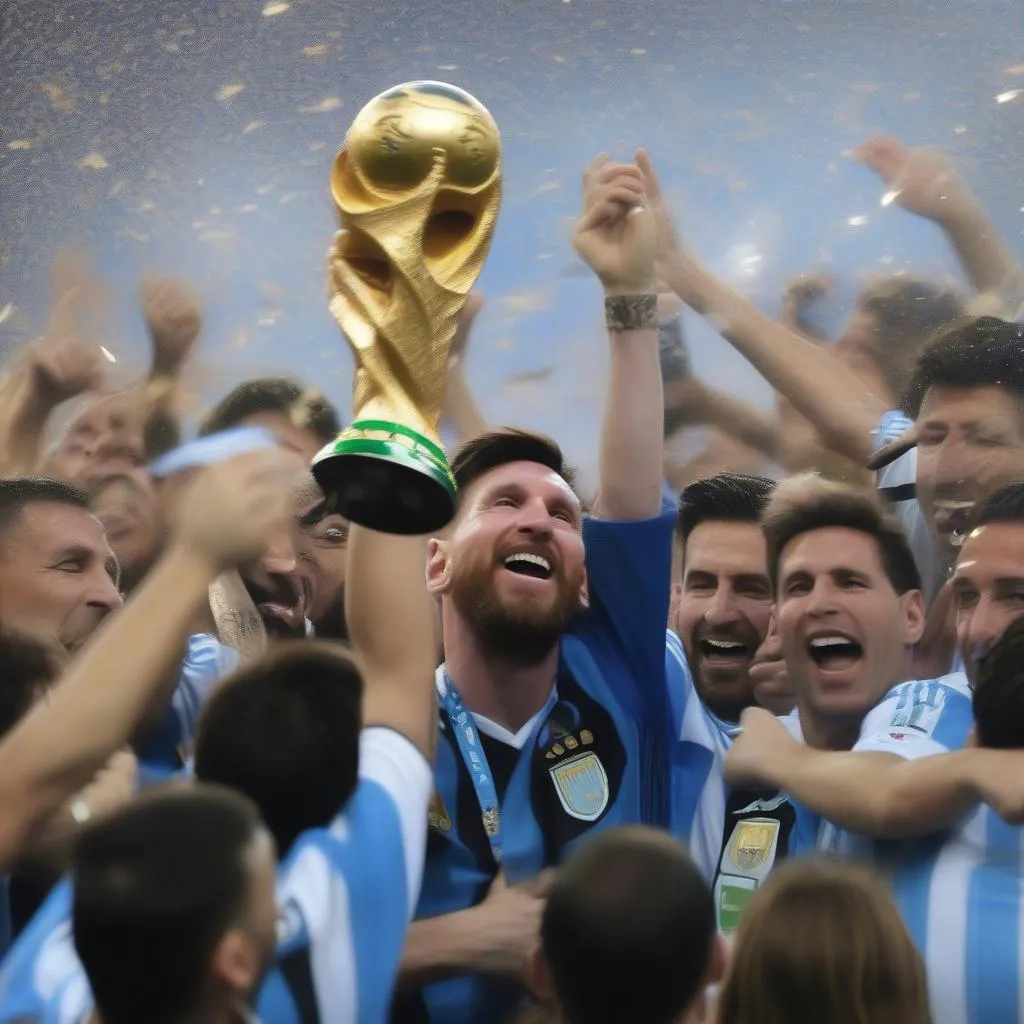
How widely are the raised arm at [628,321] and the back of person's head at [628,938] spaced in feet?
2.74

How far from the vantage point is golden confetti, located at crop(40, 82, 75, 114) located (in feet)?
13.3

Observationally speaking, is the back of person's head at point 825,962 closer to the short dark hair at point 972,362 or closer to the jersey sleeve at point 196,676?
the jersey sleeve at point 196,676

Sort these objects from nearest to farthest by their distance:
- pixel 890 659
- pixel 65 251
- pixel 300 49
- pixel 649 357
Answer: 1. pixel 649 357
2. pixel 890 659
3. pixel 65 251
4. pixel 300 49

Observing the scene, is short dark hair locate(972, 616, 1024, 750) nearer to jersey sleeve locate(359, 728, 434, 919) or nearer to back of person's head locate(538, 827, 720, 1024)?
back of person's head locate(538, 827, 720, 1024)

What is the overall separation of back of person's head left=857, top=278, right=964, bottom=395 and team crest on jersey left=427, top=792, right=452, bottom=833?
1.82 m

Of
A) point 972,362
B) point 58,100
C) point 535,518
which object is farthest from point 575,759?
point 58,100

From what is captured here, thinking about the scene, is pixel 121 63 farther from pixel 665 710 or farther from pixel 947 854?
→ pixel 947 854

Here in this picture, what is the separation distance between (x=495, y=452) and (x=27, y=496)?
0.89 m

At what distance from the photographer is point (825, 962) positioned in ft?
4.48

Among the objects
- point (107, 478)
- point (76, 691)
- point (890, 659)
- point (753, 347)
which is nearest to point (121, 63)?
point (107, 478)

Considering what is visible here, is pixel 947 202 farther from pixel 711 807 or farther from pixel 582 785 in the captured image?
pixel 582 785

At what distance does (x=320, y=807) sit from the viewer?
5.02 ft

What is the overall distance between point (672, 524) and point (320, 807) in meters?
0.86

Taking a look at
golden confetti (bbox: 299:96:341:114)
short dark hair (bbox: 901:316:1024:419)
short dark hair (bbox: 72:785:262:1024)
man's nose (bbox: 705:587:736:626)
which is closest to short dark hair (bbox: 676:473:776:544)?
man's nose (bbox: 705:587:736:626)
